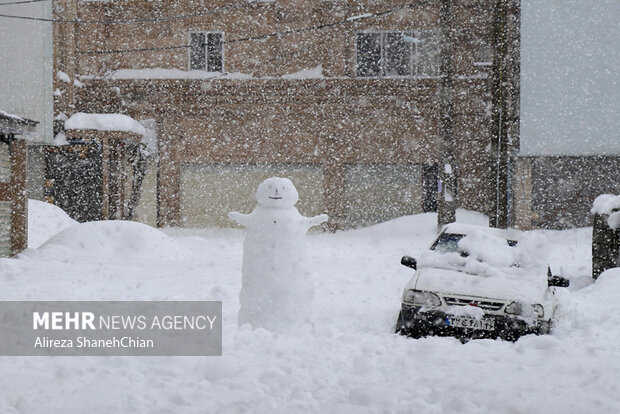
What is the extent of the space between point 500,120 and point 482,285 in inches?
356

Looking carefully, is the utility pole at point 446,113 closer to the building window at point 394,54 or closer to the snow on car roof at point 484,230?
the building window at point 394,54

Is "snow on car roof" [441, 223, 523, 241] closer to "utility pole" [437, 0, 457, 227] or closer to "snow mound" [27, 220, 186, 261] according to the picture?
"snow mound" [27, 220, 186, 261]

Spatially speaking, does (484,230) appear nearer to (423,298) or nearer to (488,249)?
(488,249)

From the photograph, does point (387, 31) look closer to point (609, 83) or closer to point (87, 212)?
point (609, 83)

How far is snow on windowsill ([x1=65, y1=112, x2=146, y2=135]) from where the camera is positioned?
22.2 meters

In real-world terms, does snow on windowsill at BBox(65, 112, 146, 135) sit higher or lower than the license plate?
higher

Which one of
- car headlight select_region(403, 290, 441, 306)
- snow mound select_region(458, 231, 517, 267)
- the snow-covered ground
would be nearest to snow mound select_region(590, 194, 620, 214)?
the snow-covered ground

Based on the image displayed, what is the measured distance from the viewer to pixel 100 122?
22297 millimetres

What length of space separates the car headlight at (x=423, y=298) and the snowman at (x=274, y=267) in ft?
3.65

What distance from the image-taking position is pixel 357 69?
24453mm

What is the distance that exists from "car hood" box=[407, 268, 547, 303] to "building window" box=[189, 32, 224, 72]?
19105 mm

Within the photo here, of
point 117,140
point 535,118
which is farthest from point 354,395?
point 117,140

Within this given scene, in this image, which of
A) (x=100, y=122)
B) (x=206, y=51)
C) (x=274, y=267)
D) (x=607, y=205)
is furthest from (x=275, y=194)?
(x=206, y=51)

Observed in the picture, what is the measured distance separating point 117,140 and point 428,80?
10.6 meters
